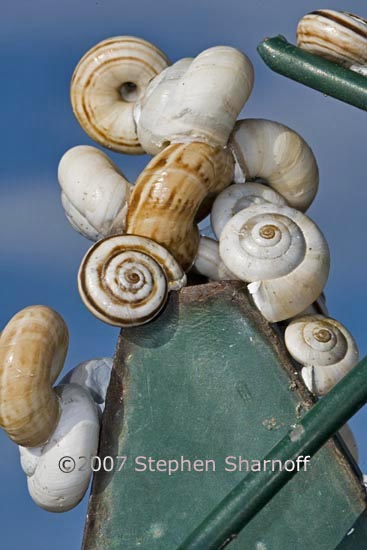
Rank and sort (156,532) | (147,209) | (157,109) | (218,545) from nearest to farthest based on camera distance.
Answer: (218,545)
(156,532)
(147,209)
(157,109)

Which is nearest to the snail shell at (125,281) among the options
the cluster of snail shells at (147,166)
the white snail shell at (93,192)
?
the cluster of snail shells at (147,166)

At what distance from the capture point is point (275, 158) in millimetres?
5043

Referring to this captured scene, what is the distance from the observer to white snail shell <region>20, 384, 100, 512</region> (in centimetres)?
A: 457

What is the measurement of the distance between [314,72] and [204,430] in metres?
1.41

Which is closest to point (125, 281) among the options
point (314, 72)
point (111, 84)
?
point (314, 72)

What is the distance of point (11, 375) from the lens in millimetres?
4434

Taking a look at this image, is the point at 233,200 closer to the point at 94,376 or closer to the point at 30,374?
the point at 94,376

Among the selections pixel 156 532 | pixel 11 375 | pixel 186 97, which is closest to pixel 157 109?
pixel 186 97

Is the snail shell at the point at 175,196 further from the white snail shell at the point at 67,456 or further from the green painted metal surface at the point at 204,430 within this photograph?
→ the white snail shell at the point at 67,456

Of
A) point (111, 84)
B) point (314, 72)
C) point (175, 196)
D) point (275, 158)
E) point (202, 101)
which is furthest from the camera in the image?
point (111, 84)

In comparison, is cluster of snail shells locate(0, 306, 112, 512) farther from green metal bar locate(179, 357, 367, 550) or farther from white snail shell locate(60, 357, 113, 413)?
green metal bar locate(179, 357, 367, 550)

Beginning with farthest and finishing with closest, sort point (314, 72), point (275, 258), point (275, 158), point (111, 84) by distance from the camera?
point (111, 84) → point (275, 158) → point (275, 258) → point (314, 72)

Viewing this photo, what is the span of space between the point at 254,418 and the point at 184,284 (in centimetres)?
61

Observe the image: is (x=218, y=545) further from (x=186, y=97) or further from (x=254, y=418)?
(x=186, y=97)
